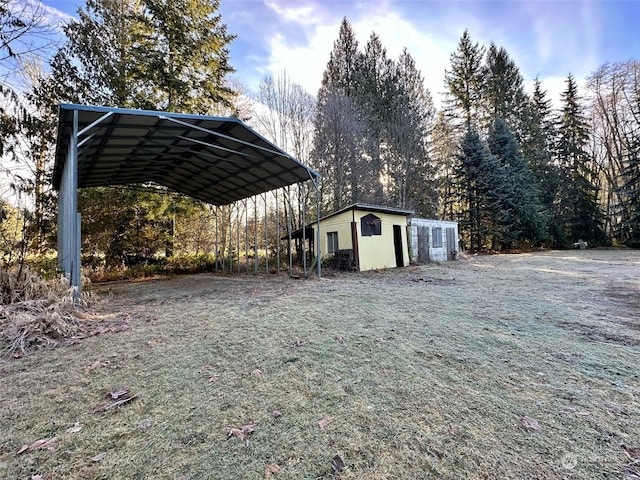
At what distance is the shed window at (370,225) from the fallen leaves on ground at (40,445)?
949cm

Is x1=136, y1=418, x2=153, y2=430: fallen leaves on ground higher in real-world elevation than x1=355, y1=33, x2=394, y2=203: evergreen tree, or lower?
lower

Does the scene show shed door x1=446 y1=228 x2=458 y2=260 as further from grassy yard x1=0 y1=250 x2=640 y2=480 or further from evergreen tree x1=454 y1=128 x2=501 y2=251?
grassy yard x1=0 y1=250 x2=640 y2=480

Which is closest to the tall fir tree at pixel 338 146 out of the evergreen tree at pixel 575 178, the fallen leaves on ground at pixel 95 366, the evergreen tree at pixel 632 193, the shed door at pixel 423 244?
the shed door at pixel 423 244

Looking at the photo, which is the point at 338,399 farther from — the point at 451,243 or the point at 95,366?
the point at 451,243

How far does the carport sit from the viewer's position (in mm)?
4887

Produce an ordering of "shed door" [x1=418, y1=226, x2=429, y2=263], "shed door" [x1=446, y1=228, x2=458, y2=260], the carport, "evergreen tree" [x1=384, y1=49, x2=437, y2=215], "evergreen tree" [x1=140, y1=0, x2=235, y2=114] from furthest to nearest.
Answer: "evergreen tree" [x1=384, y1=49, x2=437, y2=215] < "shed door" [x1=446, y1=228, x2=458, y2=260] < "shed door" [x1=418, y1=226, x2=429, y2=263] < "evergreen tree" [x1=140, y1=0, x2=235, y2=114] < the carport

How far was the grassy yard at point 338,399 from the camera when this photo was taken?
1468 millimetres

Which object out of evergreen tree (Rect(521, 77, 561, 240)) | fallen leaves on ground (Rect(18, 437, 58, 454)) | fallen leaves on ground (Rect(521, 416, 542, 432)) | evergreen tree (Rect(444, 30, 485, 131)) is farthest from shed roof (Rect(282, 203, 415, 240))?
evergreen tree (Rect(521, 77, 561, 240))

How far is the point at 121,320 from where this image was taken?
4289 millimetres

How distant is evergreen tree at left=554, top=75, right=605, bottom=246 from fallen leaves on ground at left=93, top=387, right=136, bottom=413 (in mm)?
25675

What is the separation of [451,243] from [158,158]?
13466mm

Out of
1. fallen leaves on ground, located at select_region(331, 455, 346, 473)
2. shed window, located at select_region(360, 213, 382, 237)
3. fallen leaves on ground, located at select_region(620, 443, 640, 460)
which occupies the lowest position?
fallen leaves on ground, located at select_region(620, 443, 640, 460)

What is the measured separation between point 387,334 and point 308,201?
457 inches

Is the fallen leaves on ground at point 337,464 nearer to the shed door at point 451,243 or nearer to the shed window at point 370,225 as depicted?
the shed window at point 370,225
